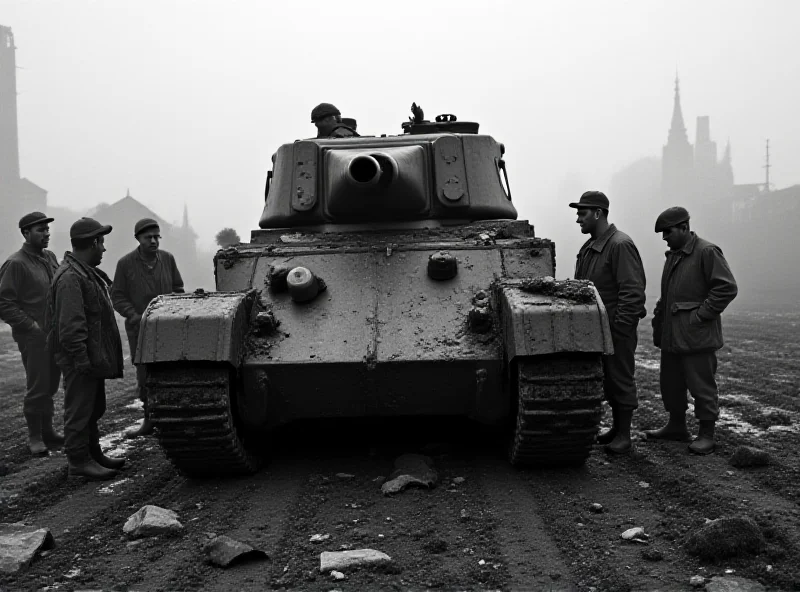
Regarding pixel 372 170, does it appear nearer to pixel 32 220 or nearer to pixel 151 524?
pixel 151 524

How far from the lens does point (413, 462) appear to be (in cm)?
579

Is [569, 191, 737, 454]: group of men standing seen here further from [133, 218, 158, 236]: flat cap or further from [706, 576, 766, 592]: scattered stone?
[133, 218, 158, 236]: flat cap

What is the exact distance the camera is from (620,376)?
21.1ft

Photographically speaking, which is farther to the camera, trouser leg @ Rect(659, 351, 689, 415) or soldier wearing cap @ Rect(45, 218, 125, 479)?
trouser leg @ Rect(659, 351, 689, 415)

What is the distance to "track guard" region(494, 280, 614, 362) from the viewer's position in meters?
4.96

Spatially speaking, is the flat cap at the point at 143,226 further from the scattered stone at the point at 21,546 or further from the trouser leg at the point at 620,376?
the trouser leg at the point at 620,376

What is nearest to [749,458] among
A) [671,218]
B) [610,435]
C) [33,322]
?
[610,435]

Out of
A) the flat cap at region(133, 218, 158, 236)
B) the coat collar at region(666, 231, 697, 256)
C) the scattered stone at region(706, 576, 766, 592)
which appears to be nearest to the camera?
the scattered stone at region(706, 576, 766, 592)

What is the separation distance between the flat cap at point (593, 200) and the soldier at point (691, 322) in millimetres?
471

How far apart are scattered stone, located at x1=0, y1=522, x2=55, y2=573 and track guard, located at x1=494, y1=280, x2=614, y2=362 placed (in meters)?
2.81

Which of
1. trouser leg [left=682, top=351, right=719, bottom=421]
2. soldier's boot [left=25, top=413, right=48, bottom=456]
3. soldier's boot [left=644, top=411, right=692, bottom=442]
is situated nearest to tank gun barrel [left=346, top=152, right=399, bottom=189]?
trouser leg [left=682, top=351, right=719, bottom=421]

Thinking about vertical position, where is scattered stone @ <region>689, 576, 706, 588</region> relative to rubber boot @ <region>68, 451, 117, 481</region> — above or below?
above

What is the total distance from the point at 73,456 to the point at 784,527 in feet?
15.5

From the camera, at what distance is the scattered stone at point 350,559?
4004 millimetres
